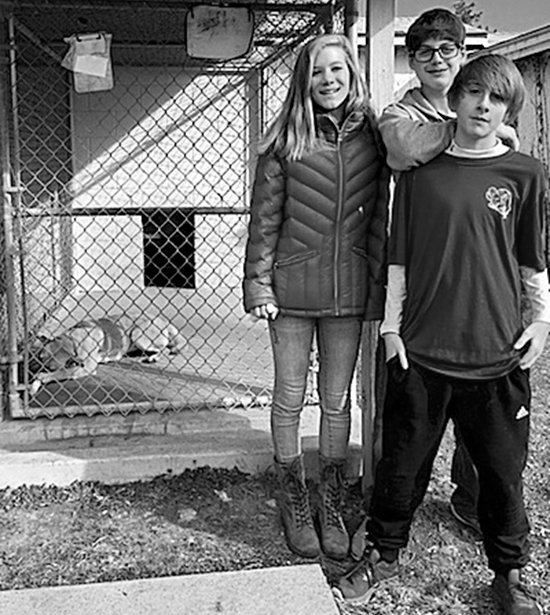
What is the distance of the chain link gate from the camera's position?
148 inches

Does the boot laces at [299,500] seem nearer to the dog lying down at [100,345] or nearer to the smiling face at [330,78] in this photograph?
the smiling face at [330,78]

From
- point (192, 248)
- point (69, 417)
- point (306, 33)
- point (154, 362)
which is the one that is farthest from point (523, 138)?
point (69, 417)

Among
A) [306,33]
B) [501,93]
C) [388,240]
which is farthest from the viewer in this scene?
[306,33]

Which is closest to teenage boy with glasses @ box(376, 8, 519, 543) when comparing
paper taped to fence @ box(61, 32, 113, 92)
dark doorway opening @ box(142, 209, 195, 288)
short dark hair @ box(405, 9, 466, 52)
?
short dark hair @ box(405, 9, 466, 52)

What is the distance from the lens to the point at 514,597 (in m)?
2.31

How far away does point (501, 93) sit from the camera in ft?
6.74

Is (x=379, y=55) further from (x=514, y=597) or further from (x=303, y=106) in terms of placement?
(x=514, y=597)

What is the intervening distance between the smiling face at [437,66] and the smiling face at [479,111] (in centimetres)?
28

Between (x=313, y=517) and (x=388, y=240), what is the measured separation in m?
1.14

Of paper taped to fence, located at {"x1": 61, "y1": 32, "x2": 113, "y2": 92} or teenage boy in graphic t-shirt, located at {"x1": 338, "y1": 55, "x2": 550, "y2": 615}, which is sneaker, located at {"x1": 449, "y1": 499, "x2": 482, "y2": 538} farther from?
paper taped to fence, located at {"x1": 61, "y1": 32, "x2": 113, "y2": 92}

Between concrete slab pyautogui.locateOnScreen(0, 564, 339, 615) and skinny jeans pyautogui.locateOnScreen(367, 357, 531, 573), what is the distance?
1.27ft

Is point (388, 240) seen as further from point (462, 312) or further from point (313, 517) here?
point (313, 517)

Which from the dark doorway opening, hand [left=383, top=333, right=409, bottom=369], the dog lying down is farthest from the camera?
the dark doorway opening

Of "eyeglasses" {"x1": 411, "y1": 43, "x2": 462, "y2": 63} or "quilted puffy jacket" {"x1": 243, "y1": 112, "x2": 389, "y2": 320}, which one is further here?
"quilted puffy jacket" {"x1": 243, "y1": 112, "x2": 389, "y2": 320}
